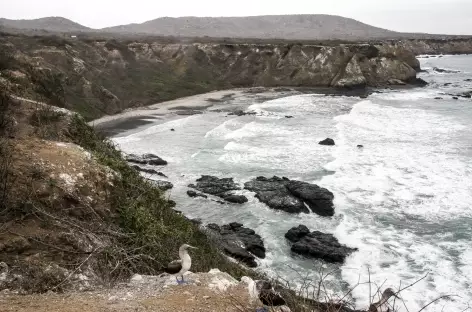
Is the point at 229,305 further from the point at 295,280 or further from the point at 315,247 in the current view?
the point at 315,247

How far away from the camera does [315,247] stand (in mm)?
16578

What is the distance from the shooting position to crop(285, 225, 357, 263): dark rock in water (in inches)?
639

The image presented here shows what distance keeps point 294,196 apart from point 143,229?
13.1 m

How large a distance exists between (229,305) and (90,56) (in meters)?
59.9

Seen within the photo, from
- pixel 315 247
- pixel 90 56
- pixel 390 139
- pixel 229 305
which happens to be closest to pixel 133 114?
pixel 90 56

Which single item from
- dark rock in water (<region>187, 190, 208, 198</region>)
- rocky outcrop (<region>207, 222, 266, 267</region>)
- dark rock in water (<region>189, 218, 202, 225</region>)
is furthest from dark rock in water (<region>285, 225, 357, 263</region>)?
dark rock in water (<region>187, 190, 208, 198</region>)

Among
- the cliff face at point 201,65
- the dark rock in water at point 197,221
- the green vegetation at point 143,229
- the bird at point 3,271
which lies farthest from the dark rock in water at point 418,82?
the bird at point 3,271

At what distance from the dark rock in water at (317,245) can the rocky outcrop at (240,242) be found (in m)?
1.39

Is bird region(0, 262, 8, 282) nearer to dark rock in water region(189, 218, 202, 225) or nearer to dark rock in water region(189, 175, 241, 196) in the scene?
dark rock in water region(189, 218, 202, 225)

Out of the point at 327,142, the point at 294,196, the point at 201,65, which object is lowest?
the point at 294,196

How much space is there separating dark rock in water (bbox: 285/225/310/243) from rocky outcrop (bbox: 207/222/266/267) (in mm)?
1240

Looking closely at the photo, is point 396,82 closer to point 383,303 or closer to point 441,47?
point 383,303

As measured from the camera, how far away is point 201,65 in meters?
73.1

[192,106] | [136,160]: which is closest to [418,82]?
[192,106]
